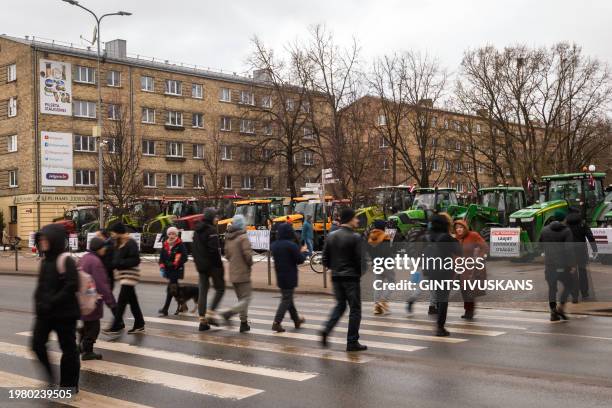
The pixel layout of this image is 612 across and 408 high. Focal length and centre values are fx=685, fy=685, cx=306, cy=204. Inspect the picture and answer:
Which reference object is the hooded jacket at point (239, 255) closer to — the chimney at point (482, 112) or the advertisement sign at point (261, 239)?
the advertisement sign at point (261, 239)

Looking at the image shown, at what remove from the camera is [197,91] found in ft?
219

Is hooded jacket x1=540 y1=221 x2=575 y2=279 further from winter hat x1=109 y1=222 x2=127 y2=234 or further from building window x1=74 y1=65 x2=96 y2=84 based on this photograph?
building window x1=74 y1=65 x2=96 y2=84

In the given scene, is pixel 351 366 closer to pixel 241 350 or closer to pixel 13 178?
pixel 241 350

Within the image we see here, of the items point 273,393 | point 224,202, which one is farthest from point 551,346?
point 224,202

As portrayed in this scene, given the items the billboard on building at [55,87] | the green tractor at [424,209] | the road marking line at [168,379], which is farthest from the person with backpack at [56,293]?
the billboard on building at [55,87]

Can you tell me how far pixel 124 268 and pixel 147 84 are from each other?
54.2m

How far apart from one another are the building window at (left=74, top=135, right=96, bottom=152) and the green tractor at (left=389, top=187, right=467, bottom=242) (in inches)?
1429

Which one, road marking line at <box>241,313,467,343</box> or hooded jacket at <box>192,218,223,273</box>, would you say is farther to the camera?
hooded jacket at <box>192,218,223,273</box>

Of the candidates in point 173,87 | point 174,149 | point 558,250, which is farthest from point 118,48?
point 558,250

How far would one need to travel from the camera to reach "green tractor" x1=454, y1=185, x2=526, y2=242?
90.4 feet

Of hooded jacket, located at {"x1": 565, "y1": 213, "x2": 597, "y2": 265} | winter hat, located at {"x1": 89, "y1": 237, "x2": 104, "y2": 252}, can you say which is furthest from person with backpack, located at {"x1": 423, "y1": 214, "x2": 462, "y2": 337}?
winter hat, located at {"x1": 89, "y1": 237, "x2": 104, "y2": 252}

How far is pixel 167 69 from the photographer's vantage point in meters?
63.9

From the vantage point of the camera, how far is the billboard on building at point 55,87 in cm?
5450

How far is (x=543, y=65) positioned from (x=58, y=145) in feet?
117
